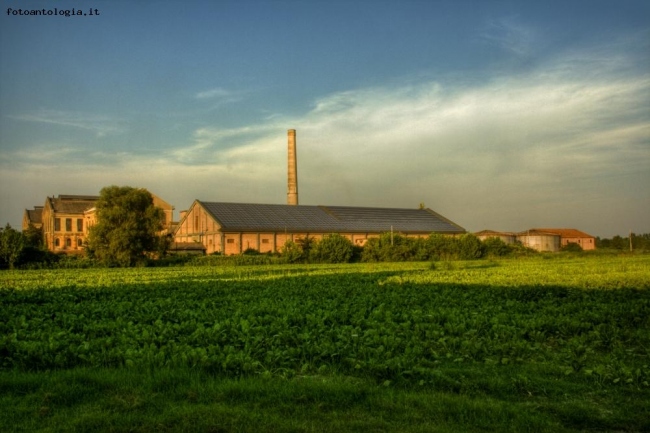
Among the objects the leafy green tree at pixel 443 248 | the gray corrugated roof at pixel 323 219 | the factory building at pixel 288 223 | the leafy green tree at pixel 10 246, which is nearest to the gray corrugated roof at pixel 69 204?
the factory building at pixel 288 223

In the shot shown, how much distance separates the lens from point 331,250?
2105 inches

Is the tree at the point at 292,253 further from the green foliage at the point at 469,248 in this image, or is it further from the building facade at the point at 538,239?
the building facade at the point at 538,239

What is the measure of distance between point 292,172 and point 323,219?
27.0ft

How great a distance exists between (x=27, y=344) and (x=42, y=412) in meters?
2.84

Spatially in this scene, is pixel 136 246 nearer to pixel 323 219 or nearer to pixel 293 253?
pixel 293 253

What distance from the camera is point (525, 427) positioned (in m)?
5.64

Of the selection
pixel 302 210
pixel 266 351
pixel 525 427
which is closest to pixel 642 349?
pixel 525 427

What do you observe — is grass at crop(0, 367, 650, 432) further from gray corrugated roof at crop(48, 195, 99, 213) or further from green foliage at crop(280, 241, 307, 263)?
gray corrugated roof at crop(48, 195, 99, 213)

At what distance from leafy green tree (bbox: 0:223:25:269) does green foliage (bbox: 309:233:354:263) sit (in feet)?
77.9

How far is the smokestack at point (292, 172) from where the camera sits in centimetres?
7206

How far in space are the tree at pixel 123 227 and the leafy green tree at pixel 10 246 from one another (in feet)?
17.6

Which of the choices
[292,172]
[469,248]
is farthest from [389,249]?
[292,172]

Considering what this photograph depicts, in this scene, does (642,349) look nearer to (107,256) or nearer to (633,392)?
(633,392)

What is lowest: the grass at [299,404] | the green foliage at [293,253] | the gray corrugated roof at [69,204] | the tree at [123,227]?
the grass at [299,404]
